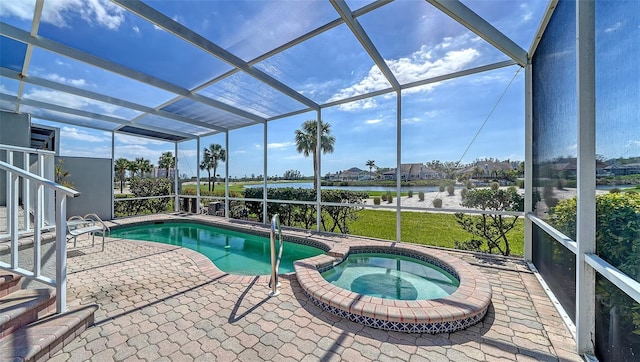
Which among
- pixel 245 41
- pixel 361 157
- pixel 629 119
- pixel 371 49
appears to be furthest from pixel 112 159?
pixel 629 119

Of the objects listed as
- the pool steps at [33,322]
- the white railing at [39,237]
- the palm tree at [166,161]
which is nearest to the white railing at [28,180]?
the white railing at [39,237]

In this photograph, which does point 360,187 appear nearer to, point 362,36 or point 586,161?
point 362,36

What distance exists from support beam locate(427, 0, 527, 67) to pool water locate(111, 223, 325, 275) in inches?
206

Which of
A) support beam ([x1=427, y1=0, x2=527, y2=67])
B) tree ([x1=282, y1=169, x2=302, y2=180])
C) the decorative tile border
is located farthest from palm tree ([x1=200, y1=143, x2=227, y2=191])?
support beam ([x1=427, y1=0, x2=527, y2=67])

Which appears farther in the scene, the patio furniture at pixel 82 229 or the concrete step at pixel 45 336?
the patio furniture at pixel 82 229

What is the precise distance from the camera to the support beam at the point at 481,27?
10.7ft

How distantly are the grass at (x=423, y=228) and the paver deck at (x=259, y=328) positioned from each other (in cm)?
140

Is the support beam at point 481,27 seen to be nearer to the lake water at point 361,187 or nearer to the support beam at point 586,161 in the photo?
the support beam at point 586,161

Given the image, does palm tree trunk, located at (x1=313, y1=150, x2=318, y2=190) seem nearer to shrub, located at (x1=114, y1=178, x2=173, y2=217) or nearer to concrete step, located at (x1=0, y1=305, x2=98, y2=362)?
concrete step, located at (x1=0, y1=305, x2=98, y2=362)

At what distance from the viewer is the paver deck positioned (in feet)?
7.36

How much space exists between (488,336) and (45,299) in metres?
4.55

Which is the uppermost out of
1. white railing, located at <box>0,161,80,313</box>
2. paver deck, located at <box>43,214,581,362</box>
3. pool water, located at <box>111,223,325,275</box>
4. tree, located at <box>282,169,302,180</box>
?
tree, located at <box>282,169,302,180</box>

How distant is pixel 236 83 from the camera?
5.48m

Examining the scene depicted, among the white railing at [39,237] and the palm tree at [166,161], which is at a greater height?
the palm tree at [166,161]
